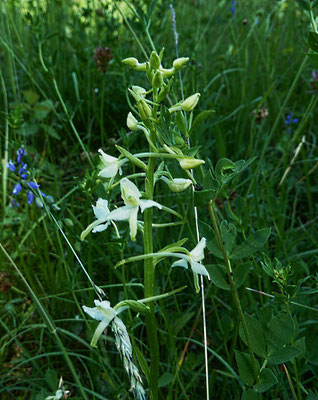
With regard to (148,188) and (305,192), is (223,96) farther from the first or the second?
(148,188)

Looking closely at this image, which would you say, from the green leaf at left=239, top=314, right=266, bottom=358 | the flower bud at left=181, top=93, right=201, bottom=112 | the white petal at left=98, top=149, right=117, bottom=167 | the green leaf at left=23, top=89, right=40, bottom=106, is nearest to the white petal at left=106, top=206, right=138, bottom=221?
the white petal at left=98, top=149, right=117, bottom=167

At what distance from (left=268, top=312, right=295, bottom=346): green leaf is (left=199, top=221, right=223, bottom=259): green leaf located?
18 centimetres

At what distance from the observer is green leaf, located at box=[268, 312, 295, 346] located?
1024mm

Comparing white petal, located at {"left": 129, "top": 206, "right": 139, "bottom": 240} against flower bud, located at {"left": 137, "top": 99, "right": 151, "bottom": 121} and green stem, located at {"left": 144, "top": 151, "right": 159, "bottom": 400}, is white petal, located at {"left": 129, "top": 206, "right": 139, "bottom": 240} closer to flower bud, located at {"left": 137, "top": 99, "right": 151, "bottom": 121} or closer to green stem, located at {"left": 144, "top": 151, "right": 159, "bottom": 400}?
green stem, located at {"left": 144, "top": 151, "right": 159, "bottom": 400}

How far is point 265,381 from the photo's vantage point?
101cm

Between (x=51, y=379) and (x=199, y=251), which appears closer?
(x=199, y=251)

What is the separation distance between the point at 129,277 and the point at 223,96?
1.40 metres

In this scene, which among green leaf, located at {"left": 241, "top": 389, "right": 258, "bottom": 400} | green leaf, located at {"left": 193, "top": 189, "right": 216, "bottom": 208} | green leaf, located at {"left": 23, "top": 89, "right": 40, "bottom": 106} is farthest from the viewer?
green leaf, located at {"left": 23, "top": 89, "right": 40, "bottom": 106}

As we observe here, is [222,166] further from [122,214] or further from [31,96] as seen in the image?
[31,96]

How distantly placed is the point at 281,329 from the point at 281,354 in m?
0.05

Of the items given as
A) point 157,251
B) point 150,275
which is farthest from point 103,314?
point 157,251

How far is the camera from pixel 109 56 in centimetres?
227

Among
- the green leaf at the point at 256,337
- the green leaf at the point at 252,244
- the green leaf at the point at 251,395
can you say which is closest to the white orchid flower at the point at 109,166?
the green leaf at the point at 252,244

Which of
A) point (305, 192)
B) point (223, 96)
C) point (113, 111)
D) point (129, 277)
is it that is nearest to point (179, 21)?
point (223, 96)
